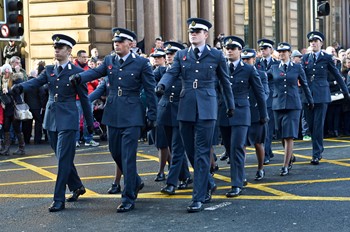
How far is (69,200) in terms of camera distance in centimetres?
994

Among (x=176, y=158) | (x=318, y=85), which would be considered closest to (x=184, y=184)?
(x=176, y=158)

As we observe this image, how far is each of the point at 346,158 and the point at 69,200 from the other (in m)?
5.37

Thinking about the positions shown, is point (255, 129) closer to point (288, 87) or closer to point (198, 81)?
point (288, 87)

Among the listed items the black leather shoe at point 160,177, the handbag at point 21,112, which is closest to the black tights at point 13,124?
the handbag at point 21,112

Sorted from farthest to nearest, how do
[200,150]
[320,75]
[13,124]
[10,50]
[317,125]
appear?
[10,50], [13,124], [320,75], [317,125], [200,150]

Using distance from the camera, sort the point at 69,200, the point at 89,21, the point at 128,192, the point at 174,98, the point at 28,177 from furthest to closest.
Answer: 1. the point at 89,21
2. the point at 28,177
3. the point at 174,98
4. the point at 69,200
5. the point at 128,192

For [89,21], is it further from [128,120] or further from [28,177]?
[128,120]

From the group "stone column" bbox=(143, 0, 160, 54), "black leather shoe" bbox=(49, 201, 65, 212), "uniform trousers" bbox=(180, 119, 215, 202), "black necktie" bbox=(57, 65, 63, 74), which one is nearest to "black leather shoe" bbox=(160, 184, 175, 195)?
"uniform trousers" bbox=(180, 119, 215, 202)

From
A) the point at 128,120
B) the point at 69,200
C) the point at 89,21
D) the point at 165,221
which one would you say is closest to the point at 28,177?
the point at 69,200

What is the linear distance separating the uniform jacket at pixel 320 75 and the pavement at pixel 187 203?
101 centimetres

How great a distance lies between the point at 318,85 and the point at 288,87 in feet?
4.02

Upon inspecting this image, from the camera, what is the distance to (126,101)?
948 centimetres

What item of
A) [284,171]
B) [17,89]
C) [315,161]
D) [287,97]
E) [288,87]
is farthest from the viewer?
[315,161]

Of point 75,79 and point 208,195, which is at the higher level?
point 75,79
